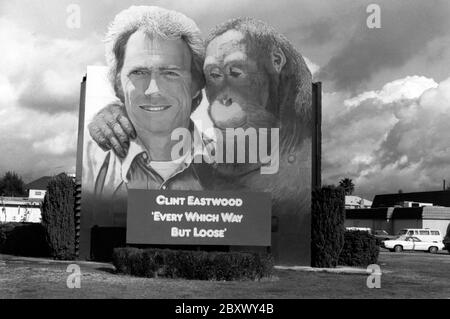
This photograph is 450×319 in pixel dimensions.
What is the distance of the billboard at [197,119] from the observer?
80.6 feet

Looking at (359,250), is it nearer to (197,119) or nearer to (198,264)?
(197,119)

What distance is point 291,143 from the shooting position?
82.4 feet

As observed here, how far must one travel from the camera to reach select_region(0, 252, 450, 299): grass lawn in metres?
14.2

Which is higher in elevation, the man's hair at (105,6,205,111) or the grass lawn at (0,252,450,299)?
the man's hair at (105,6,205,111)

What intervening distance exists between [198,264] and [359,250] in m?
10.6

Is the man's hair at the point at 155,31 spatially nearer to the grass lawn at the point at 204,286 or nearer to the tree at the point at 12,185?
the grass lawn at the point at 204,286

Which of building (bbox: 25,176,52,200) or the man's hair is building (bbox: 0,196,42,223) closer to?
building (bbox: 25,176,52,200)

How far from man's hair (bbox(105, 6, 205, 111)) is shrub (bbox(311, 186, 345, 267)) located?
6577 mm

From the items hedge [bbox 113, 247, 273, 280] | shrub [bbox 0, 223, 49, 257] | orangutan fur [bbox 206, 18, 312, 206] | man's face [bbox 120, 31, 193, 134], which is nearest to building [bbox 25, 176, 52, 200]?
shrub [bbox 0, 223, 49, 257]

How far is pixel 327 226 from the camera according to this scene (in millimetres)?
24859

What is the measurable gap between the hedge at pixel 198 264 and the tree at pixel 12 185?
313 ft
